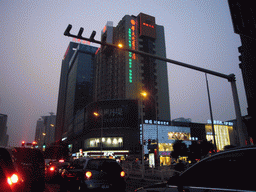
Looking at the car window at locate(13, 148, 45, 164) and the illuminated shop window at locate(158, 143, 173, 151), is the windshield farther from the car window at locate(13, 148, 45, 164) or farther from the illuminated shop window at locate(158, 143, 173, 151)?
the illuminated shop window at locate(158, 143, 173, 151)

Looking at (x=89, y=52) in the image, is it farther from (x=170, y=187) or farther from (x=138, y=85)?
(x=170, y=187)

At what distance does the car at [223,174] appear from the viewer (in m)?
2.42

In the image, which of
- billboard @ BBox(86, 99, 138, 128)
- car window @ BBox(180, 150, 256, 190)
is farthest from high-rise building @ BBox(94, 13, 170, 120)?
A: car window @ BBox(180, 150, 256, 190)

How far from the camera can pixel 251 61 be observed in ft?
88.0

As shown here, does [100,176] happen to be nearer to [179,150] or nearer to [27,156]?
[27,156]

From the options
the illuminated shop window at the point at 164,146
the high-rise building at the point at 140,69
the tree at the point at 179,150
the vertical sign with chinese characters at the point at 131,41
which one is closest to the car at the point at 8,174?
the tree at the point at 179,150

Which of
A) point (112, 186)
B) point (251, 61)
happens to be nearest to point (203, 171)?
point (112, 186)

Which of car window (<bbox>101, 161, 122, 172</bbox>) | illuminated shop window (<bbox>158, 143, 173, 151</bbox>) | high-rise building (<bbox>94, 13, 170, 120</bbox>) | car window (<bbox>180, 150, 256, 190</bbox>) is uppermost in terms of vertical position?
high-rise building (<bbox>94, 13, 170, 120</bbox>)

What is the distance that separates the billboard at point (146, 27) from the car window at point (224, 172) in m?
88.9

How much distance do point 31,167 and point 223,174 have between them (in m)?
8.95

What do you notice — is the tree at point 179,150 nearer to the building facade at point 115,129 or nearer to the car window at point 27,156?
the building facade at point 115,129

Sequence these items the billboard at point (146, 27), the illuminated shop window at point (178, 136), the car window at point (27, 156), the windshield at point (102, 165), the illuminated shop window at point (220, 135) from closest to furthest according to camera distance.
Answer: the windshield at point (102, 165) < the car window at point (27, 156) < the illuminated shop window at point (178, 136) < the illuminated shop window at point (220, 135) < the billboard at point (146, 27)

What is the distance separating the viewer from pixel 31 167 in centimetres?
917

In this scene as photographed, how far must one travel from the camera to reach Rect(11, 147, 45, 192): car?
8930mm
